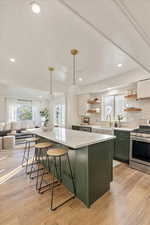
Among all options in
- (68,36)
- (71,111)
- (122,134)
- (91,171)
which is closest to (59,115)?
(71,111)

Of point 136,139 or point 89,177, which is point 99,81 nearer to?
point 136,139

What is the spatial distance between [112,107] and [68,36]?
10.1ft

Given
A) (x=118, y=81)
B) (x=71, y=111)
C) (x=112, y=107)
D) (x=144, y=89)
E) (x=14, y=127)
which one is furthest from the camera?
(x=14, y=127)

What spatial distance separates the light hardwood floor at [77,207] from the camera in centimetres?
149

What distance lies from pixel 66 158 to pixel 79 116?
129 inches

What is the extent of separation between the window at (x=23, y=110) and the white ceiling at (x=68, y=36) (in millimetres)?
3627

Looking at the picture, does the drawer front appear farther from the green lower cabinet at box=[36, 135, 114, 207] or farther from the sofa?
the sofa

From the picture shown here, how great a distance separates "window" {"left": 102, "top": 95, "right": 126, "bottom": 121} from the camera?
4.10 metres

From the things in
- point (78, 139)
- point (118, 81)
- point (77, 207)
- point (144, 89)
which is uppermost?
point (118, 81)

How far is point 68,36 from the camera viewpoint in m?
1.92

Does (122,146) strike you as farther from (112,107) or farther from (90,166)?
(90,166)

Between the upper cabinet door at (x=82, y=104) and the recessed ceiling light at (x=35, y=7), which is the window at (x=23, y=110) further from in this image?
the recessed ceiling light at (x=35, y=7)

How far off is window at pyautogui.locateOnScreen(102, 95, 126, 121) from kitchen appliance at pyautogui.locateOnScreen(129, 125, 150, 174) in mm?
1276

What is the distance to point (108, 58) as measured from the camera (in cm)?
264
